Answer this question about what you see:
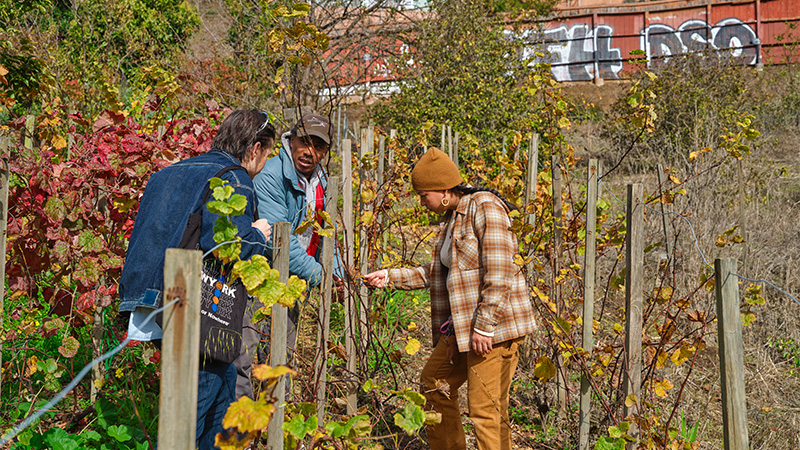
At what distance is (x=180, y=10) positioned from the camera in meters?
15.7

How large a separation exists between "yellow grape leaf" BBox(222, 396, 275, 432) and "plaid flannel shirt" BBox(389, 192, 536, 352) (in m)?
1.26

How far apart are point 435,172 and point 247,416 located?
1.52 m

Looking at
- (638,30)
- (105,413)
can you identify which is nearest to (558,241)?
(105,413)

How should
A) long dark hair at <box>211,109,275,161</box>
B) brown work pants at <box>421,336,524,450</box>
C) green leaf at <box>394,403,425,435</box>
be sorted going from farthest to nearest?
brown work pants at <box>421,336,524,450</box>, long dark hair at <box>211,109,275,161</box>, green leaf at <box>394,403,425,435</box>

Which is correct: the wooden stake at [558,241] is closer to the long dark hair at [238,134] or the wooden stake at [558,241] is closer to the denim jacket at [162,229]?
the long dark hair at [238,134]

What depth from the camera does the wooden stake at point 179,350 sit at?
49.6 inches

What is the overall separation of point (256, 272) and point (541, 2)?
22.4 metres

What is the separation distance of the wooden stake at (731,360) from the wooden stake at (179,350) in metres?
1.60

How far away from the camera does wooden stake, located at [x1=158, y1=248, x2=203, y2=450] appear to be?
4.14ft

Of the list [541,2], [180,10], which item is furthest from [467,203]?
[541,2]

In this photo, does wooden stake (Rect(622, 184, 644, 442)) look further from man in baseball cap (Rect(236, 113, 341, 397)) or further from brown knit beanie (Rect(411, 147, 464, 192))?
man in baseball cap (Rect(236, 113, 341, 397))

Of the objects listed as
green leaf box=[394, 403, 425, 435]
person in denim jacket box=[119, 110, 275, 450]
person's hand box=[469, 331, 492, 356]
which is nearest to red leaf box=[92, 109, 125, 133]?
person in denim jacket box=[119, 110, 275, 450]

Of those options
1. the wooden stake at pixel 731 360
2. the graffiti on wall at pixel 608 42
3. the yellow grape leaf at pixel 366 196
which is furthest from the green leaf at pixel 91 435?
the graffiti on wall at pixel 608 42

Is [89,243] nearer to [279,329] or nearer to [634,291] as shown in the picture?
[279,329]
